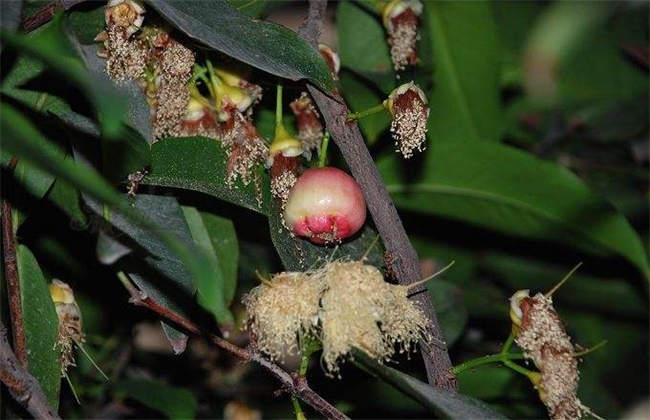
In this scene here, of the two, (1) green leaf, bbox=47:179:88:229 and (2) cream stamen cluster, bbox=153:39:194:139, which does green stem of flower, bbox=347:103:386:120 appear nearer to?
(2) cream stamen cluster, bbox=153:39:194:139

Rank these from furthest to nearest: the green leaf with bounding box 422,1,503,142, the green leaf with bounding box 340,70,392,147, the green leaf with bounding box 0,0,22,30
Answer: the green leaf with bounding box 422,1,503,142
the green leaf with bounding box 340,70,392,147
the green leaf with bounding box 0,0,22,30

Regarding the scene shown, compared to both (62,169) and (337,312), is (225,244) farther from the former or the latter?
(62,169)

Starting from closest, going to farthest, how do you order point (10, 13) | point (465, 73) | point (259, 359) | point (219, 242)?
point (10, 13), point (259, 359), point (219, 242), point (465, 73)

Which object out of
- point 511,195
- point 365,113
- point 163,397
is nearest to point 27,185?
point 365,113

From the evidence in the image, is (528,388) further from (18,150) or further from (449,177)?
(18,150)

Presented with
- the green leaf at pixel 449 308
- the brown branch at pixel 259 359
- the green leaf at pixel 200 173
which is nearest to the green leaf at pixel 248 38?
the green leaf at pixel 200 173

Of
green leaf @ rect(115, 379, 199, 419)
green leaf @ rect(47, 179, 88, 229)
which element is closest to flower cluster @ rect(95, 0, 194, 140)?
green leaf @ rect(47, 179, 88, 229)

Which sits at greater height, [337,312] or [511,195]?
[511,195]

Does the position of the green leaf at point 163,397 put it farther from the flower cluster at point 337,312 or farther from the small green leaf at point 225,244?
the flower cluster at point 337,312
